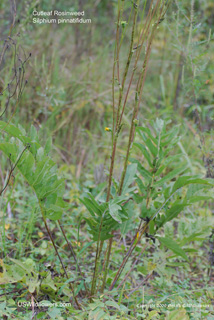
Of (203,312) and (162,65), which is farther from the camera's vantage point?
(162,65)

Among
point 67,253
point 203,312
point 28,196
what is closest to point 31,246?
point 67,253

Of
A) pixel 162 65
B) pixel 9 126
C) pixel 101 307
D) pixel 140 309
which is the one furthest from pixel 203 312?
pixel 162 65

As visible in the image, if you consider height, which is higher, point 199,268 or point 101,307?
point 101,307

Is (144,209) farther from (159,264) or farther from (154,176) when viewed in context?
(159,264)

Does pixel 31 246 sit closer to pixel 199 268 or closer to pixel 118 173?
pixel 118 173

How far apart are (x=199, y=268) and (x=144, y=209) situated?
70cm

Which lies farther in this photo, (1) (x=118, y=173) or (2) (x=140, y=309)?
(1) (x=118, y=173)

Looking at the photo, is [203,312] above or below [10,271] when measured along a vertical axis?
below

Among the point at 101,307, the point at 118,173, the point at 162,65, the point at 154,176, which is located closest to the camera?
the point at 101,307

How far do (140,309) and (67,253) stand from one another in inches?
20.8

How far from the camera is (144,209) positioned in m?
1.30

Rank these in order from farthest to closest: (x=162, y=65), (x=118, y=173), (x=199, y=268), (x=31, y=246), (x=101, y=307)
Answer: (x=162, y=65) → (x=118, y=173) → (x=199, y=268) → (x=31, y=246) → (x=101, y=307)

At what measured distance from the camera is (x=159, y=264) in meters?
1.42

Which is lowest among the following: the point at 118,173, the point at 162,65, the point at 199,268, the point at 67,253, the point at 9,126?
the point at 199,268
